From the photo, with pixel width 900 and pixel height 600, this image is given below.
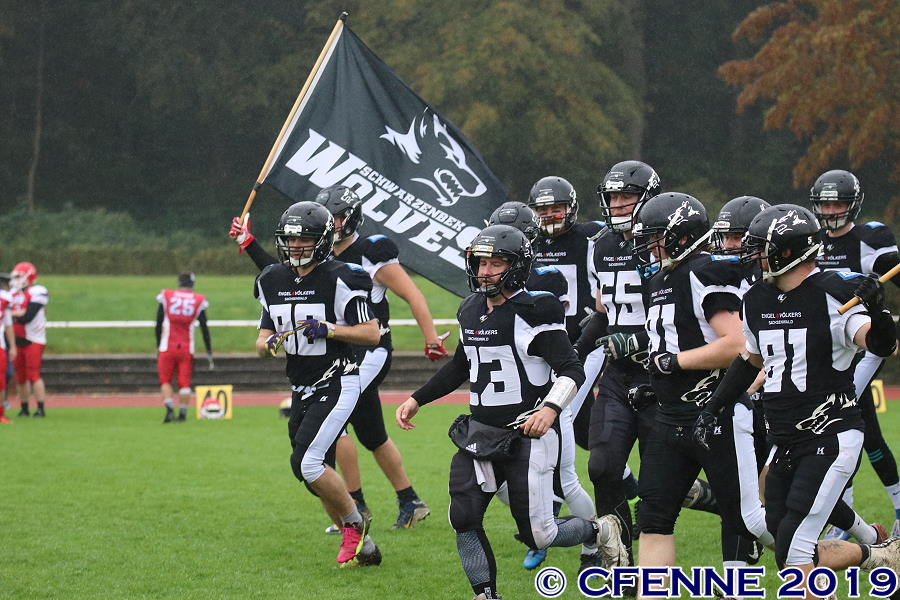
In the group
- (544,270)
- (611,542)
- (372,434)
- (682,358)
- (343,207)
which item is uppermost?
(343,207)

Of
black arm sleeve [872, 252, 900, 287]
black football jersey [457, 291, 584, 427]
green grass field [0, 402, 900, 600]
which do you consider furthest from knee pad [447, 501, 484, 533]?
black arm sleeve [872, 252, 900, 287]

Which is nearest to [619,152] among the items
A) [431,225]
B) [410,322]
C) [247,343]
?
[410,322]

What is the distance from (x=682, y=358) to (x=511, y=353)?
0.82 meters

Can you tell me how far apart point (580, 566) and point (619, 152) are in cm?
3328

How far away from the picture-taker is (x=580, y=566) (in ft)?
25.2

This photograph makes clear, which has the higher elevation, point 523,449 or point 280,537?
point 523,449

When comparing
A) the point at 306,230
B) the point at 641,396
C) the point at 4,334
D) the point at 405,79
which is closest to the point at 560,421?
the point at 641,396

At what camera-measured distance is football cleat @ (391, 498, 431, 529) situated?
9.05 meters

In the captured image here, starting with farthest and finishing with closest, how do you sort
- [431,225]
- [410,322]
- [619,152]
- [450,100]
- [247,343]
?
[619,152], [450,100], [410,322], [247,343], [431,225]

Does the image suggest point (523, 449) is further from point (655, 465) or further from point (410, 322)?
point (410, 322)

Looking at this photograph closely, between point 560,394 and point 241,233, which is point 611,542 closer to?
point 560,394

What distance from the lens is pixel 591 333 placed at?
769 centimetres

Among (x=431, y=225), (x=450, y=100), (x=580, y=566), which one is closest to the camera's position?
(x=580, y=566)

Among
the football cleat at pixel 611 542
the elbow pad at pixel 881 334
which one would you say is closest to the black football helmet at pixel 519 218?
the football cleat at pixel 611 542
